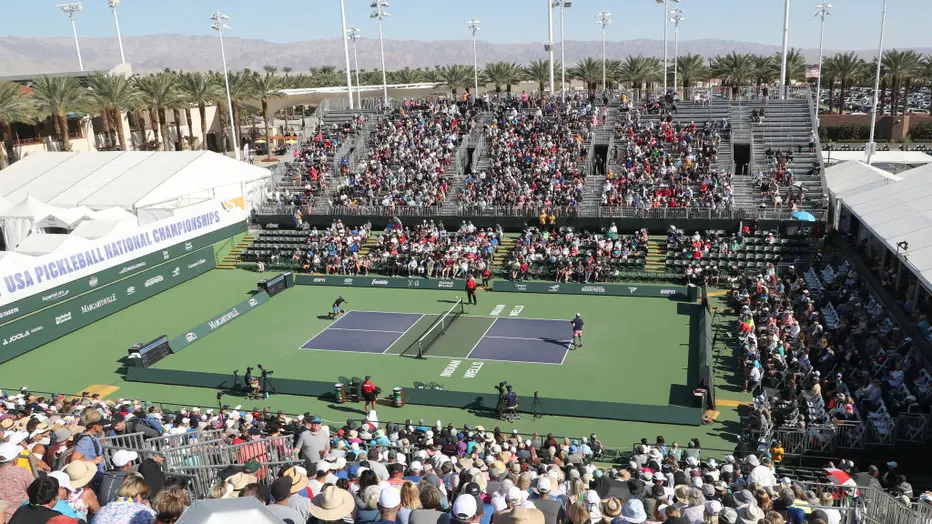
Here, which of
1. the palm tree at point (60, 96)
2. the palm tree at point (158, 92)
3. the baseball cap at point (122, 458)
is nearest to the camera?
the baseball cap at point (122, 458)

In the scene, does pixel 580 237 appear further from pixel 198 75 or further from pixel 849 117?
pixel 849 117

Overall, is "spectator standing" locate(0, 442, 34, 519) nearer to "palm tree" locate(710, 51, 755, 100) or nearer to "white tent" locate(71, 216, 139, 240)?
"white tent" locate(71, 216, 139, 240)

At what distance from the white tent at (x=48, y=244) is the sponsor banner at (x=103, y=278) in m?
1.50

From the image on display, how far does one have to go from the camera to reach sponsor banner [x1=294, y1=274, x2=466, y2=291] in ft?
118

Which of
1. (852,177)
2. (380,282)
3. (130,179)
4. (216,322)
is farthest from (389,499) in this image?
(130,179)

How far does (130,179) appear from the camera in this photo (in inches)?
1737

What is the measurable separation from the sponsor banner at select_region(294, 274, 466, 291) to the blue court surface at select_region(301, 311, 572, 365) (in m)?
4.01

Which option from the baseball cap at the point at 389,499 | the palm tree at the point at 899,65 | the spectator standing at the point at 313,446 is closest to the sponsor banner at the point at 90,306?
the spectator standing at the point at 313,446

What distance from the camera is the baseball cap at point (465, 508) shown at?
823 centimetres

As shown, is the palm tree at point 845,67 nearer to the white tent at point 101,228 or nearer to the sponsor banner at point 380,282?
the sponsor banner at point 380,282

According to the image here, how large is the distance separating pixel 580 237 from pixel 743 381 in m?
16.3

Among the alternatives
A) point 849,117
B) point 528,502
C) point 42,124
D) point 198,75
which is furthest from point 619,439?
point 849,117

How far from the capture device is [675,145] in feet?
148

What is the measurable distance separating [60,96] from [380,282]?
30208mm
